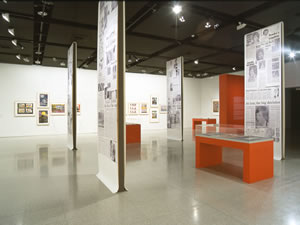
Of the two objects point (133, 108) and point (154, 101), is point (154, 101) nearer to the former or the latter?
point (154, 101)

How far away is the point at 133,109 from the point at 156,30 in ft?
29.8

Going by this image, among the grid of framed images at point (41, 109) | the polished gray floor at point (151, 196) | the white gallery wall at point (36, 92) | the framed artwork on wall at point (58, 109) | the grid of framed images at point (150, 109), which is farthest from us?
the grid of framed images at point (150, 109)

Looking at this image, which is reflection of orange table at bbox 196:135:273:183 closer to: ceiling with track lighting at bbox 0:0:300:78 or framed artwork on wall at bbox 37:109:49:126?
ceiling with track lighting at bbox 0:0:300:78

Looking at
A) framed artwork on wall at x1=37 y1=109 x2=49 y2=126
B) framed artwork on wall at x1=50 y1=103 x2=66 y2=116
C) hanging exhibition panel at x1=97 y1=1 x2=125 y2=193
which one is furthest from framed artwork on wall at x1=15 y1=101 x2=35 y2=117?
hanging exhibition panel at x1=97 y1=1 x2=125 y2=193

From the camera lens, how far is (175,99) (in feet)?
36.8

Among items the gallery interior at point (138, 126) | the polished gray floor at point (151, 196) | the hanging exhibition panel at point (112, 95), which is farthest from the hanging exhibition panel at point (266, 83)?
the hanging exhibition panel at point (112, 95)

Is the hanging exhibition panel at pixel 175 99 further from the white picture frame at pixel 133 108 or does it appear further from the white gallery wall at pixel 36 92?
the white gallery wall at pixel 36 92

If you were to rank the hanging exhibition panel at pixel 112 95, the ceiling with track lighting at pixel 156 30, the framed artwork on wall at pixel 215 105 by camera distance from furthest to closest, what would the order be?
the framed artwork on wall at pixel 215 105 → the ceiling with track lighting at pixel 156 30 → the hanging exhibition panel at pixel 112 95

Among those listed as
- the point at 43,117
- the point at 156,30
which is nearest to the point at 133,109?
the point at 43,117

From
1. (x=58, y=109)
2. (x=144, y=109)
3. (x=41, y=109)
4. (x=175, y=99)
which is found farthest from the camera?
(x=144, y=109)

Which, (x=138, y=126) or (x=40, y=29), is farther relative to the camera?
(x=138, y=126)

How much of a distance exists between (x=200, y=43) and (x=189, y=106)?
33.4 feet

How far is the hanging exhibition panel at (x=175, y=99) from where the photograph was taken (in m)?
10.9

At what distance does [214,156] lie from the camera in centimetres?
605
